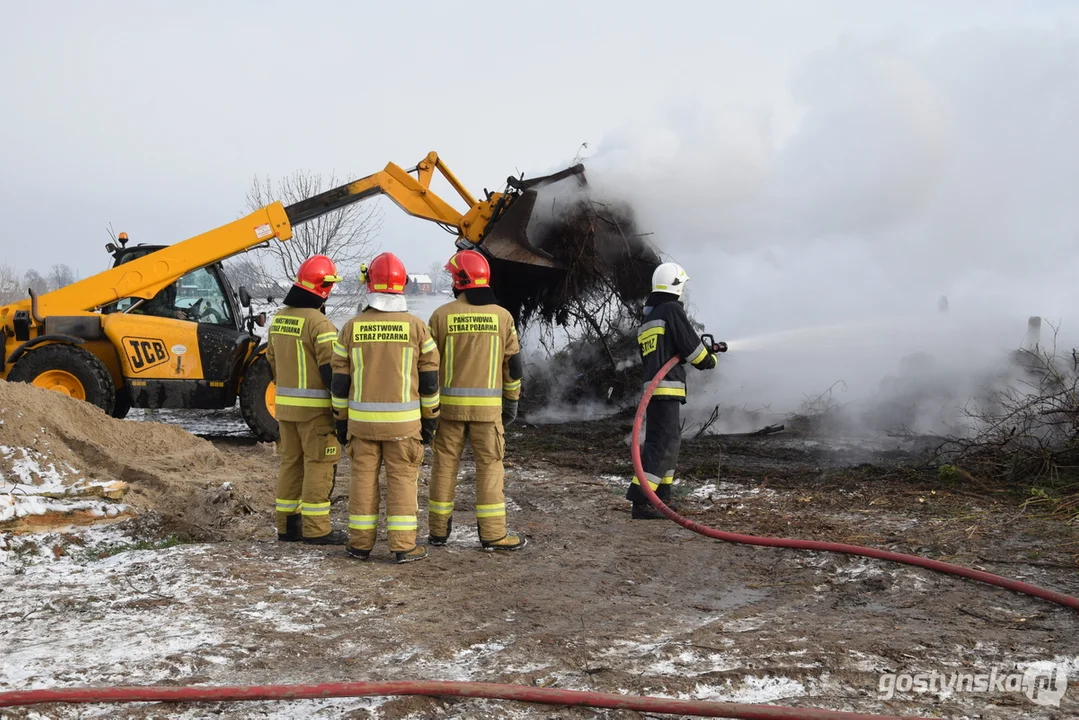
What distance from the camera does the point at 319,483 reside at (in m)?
5.52

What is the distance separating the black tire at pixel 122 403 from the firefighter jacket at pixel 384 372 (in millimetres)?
5308

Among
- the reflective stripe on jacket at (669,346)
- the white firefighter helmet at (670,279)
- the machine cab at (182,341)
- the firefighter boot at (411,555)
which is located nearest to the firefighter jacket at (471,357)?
the firefighter boot at (411,555)

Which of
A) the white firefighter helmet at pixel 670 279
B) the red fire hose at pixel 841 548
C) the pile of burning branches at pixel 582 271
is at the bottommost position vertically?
the red fire hose at pixel 841 548

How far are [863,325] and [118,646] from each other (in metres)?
11.3

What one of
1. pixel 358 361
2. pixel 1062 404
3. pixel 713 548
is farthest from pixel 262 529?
pixel 1062 404

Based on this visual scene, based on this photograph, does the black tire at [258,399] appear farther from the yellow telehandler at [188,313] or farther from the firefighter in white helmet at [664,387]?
the firefighter in white helmet at [664,387]

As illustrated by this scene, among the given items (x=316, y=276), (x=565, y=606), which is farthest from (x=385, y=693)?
(x=316, y=276)

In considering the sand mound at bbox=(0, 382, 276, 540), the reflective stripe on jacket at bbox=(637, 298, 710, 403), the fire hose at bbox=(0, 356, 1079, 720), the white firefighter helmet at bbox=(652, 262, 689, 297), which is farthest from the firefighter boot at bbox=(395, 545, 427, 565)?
the white firefighter helmet at bbox=(652, 262, 689, 297)

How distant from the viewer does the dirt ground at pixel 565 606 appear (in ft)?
10.9

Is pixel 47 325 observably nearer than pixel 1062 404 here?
No

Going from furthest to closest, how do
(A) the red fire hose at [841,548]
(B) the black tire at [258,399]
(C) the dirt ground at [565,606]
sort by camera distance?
(B) the black tire at [258,399] → (A) the red fire hose at [841,548] → (C) the dirt ground at [565,606]

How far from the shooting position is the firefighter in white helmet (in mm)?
6461

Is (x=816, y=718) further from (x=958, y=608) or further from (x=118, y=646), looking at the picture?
(x=118, y=646)

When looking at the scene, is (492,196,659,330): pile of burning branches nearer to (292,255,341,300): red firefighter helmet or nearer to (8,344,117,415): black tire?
(8,344,117,415): black tire
